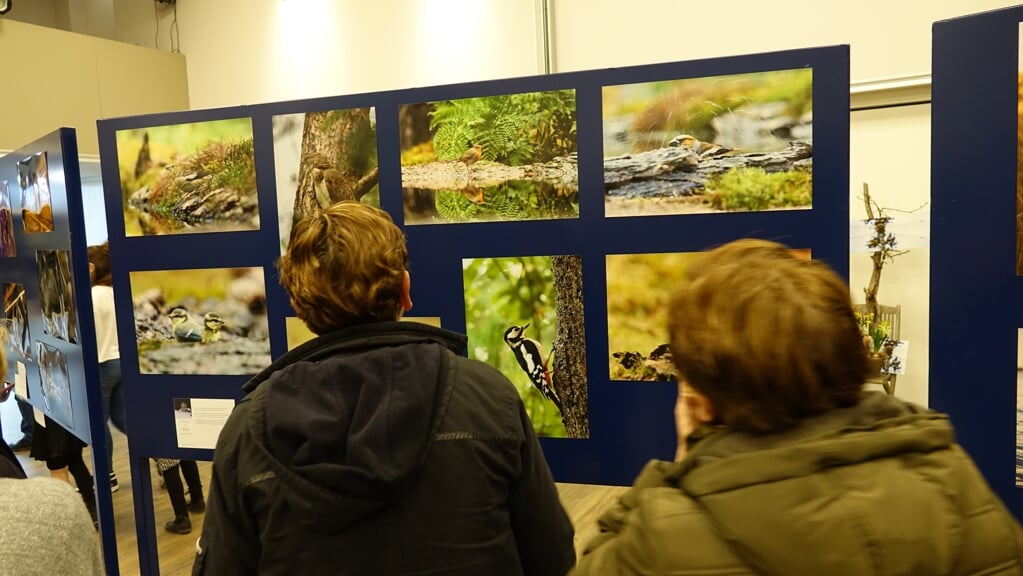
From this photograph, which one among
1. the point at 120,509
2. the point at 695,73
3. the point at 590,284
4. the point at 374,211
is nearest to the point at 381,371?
the point at 374,211

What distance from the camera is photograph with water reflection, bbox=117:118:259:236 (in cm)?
209

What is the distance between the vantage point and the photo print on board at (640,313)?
174 cm

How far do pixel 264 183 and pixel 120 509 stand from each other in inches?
111

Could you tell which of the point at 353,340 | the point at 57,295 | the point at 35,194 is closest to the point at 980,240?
the point at 353,340

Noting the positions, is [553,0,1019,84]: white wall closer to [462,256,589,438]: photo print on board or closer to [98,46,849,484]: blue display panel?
[98,46,849,484]: blue display panel

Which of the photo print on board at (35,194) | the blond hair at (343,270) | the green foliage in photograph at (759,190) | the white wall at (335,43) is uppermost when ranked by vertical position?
the white wall at (335,43)

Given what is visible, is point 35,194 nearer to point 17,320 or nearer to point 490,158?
point 17,320

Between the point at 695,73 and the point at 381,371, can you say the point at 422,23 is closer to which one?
the point at 695,73

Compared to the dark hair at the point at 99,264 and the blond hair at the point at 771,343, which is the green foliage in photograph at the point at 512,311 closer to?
the blond hair at the point at 771,343

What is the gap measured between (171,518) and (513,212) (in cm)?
311

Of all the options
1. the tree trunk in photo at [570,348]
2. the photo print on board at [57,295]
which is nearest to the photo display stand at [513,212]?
the tree trunk in photo at [570,348]

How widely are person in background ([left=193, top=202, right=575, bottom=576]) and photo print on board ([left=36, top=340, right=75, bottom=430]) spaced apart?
1.52 metres

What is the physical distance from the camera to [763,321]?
2.49 feet

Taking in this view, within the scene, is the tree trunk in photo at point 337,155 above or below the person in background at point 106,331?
above
